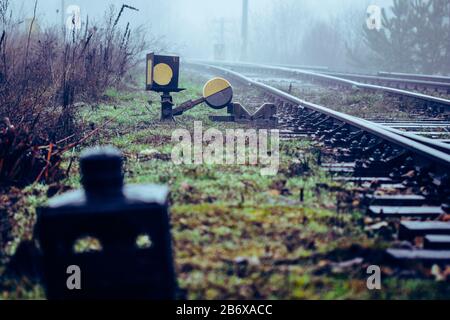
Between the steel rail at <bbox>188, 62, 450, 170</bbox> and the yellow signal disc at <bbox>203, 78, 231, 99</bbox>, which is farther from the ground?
the yellow signal disc at <bbox>203, 78, 231, 99</bbox>

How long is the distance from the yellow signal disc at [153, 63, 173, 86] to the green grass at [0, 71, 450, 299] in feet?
8.47

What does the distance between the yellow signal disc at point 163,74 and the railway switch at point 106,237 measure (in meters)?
5.38

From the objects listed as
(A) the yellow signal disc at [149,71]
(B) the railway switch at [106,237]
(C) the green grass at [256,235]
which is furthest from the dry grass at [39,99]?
(B) the railway switch at [106,237]

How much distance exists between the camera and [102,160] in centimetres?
245

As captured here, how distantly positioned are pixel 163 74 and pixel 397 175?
4233 mm

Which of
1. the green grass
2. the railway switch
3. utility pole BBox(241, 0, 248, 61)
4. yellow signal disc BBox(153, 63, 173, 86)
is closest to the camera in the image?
the railway switch

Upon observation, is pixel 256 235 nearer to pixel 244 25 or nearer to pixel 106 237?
pixel 106 237

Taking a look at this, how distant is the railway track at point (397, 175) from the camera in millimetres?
3154

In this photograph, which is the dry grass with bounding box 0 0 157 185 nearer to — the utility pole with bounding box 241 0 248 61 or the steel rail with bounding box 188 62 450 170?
the steel rail with bounding box 188 62 450 170

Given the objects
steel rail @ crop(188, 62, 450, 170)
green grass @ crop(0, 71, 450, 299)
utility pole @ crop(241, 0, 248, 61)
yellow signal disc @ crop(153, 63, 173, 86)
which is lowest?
green grass @ crop(0, 71, 450, 299)

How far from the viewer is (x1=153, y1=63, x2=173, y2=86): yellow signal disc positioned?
7.74 m

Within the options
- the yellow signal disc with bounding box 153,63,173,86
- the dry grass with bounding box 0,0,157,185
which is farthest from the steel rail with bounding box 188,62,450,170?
the dry grass with bounding box 0,0,157,185
